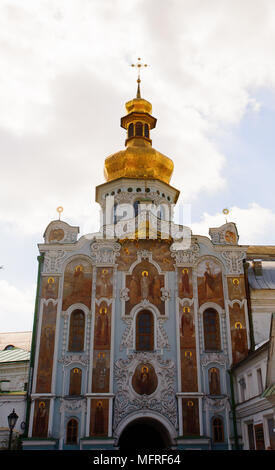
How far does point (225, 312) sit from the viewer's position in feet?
69.6

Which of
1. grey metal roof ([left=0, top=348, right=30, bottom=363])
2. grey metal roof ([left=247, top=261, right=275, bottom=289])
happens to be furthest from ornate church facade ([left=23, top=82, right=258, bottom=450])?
grey metal roof ([left=0, top=348, right=30, bottom=363])

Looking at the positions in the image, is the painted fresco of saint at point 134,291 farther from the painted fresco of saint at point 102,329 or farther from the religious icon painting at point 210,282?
the religious icon painting at point 210,282

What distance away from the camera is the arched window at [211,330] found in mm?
20797

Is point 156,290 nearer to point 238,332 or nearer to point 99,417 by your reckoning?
point 238,332

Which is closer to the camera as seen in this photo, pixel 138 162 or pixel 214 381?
pixel 214 381

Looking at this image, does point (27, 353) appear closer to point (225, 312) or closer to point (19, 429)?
point (19, 429)

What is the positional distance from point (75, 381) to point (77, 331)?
7.08 feet

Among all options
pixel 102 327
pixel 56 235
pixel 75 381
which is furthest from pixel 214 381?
pixel 56 235

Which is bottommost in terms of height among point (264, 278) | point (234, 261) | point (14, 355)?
point (14, 355)

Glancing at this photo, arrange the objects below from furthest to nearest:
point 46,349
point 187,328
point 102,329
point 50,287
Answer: point 50,287 < point 187,328 < point 102,329 < point 46,349

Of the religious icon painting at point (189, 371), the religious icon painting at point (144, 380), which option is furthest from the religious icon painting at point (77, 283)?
the religious icon painting at point (189, 371)

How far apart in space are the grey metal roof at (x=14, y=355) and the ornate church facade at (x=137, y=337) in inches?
292

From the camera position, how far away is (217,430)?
19.3m
